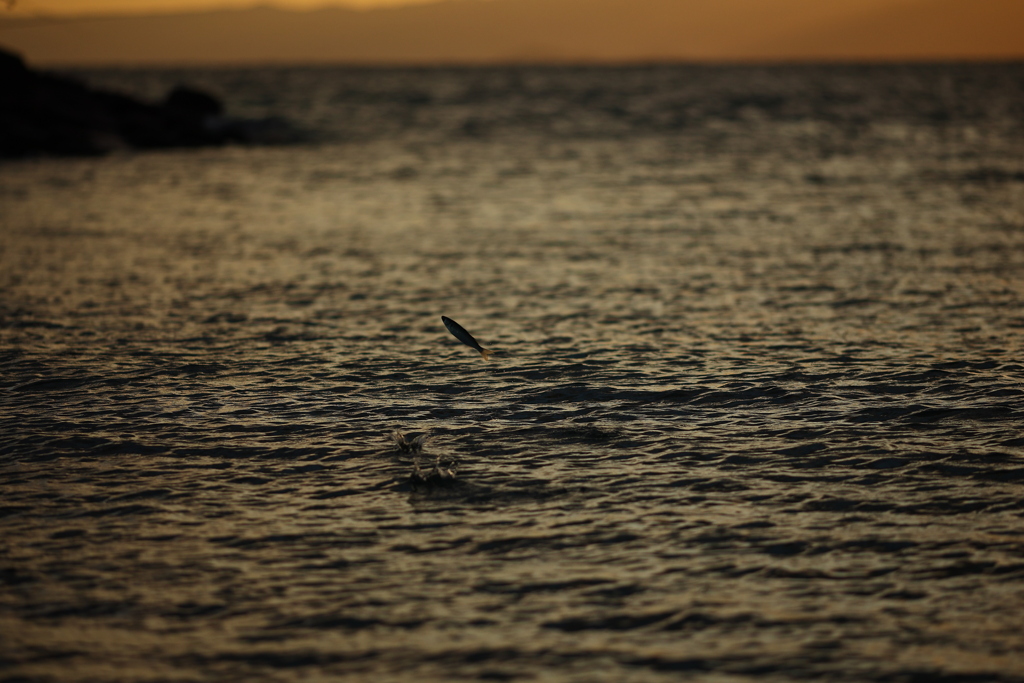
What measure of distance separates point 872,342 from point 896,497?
6.16 metres

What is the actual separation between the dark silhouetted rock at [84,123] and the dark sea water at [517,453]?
23655 mm

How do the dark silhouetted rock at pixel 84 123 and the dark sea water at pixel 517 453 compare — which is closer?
the dark sea water at pixel 517 453

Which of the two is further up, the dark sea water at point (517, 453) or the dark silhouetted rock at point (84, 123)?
the dark silhouetted rock at point (84, 123)

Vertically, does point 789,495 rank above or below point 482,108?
below

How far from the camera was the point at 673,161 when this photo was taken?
46938mm

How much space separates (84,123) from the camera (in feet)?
170

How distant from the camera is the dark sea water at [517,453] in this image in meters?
7.18

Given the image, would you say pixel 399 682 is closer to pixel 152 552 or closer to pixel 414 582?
→ pixel 414 582

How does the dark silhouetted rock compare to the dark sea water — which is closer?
the dark sea water

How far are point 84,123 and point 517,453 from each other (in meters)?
48.6

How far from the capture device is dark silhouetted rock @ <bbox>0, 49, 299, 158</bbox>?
48.2 meters

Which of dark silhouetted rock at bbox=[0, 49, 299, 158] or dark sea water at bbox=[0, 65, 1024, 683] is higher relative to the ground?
dark silhouetted rock at bbox=[0, 49, 299, 158]

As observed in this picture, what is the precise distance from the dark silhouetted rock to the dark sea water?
77.6 ft

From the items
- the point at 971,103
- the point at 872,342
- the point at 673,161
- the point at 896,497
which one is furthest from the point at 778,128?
the point at 896,497
